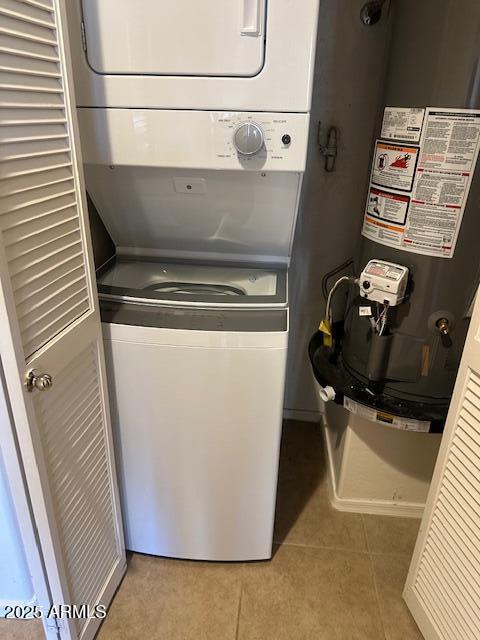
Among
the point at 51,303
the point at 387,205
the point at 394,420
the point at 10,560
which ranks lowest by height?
the point at 10,560

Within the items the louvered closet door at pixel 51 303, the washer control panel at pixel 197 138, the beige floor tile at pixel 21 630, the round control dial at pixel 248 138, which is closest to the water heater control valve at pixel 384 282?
the washer control panel at pixel 197 138

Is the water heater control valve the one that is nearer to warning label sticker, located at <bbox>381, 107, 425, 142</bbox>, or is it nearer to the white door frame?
warning label sticker, located at <bbox>381, 107, 425, 142</bbox>

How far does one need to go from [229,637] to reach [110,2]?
166cm

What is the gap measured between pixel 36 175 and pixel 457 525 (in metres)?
1.18

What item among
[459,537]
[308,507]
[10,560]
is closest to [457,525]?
[459,537]

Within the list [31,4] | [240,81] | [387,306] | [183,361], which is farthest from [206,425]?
[31,4]

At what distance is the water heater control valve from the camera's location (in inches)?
48.3

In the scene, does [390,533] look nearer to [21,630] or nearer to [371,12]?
[21,630]

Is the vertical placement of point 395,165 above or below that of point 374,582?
above

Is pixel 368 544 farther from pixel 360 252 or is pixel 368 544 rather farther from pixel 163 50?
pixel 163 50

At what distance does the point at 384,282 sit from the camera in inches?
48.6

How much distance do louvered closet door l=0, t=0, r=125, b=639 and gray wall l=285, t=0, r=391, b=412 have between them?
35.8 inches

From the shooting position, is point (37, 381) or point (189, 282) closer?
point (37, 381)

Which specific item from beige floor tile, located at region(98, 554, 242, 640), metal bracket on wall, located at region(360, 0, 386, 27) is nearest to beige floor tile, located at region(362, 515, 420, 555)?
beige floor tile, located at region(98, 554, 242, 640)
